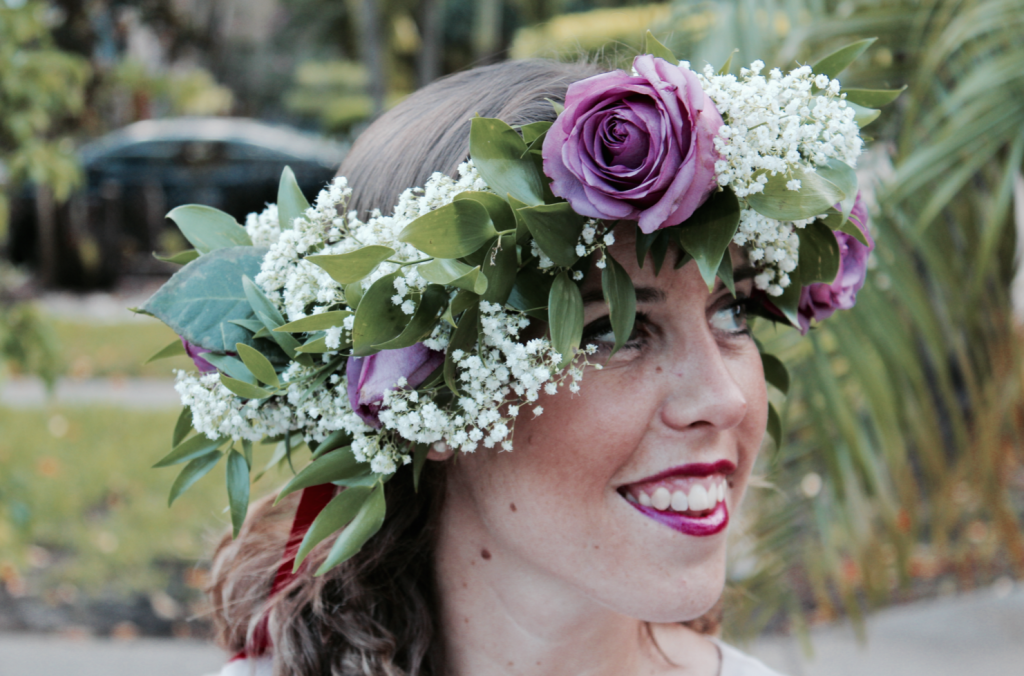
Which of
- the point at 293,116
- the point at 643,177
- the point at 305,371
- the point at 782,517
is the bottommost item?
the point at 293,116

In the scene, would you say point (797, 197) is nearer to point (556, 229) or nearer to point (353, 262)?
point (556, 229)

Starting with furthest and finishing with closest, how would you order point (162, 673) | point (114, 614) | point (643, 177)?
point (114, 614), point (162, 673), point (643, 177)

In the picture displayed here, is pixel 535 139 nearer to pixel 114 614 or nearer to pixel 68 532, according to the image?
pixel 114 614

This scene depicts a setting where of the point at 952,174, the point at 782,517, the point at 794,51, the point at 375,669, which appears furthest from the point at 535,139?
the point at 782,517

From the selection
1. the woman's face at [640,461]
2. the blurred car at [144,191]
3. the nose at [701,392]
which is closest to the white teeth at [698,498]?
the woman's face at [640,461]

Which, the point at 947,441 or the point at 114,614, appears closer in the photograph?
the point at 947,441

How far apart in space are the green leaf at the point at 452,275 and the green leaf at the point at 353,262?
0.06 metres

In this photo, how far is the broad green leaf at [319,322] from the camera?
1265 millimetres

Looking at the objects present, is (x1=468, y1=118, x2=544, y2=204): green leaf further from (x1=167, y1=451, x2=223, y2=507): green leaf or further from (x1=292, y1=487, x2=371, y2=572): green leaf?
(x1=167, y1=451, x2=223, y2=507): green leaf

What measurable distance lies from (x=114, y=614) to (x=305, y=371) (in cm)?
348

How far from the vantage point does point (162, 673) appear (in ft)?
12.6

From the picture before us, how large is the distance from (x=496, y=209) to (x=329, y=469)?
0.48m

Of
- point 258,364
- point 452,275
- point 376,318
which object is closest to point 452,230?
point 452,275

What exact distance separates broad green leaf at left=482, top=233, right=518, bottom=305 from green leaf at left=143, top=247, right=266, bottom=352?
434mm
